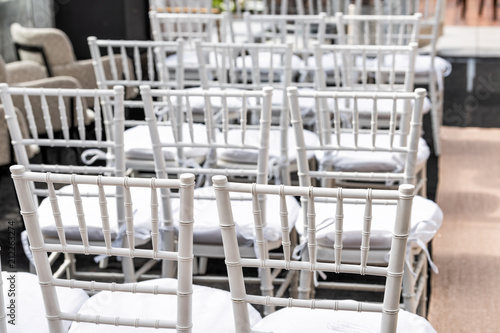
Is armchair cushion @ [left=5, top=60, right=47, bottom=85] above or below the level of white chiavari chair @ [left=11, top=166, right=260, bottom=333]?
below

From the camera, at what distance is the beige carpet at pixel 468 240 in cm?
257

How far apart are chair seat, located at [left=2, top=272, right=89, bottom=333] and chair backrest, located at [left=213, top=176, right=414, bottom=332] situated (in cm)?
51

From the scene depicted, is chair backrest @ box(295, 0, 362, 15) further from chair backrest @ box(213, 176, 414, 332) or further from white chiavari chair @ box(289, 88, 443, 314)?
chair backrest @ box(213, 176, 414, 332)

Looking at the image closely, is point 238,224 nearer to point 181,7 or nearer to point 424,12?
point 181,7

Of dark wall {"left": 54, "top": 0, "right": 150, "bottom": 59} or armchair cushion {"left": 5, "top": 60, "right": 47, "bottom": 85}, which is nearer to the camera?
armchair cushion {"left": 5, "top": 60, "right": 47, "bottom": 85}

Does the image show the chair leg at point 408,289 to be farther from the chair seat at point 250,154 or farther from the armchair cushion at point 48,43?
the armchair cushion at point 48,43

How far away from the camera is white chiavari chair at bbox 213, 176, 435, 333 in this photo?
4.34 ft

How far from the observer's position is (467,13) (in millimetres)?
8398

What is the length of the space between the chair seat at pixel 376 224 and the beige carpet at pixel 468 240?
0.47 metres

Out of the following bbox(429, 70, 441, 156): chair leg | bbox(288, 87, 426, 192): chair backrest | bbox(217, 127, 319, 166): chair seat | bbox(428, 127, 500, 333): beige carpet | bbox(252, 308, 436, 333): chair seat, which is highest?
bbox(288, 87, 426, 192): chair backrest

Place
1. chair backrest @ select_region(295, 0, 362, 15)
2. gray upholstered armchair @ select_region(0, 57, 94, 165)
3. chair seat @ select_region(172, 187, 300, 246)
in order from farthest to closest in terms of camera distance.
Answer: chair backrest @ select_region(295, 0, 362, 15) < gray upholstered armchair @ select_region(0, 57, 94, 165) < chair seat @ select_region(172, 187, 300, 246)

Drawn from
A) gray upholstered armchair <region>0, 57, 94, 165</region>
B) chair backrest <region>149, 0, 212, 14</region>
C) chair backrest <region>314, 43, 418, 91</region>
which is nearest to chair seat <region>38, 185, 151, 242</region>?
chair backrest <region>314, 43, 418, 91</region>

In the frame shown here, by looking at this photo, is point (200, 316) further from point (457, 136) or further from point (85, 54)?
point (85, 54)

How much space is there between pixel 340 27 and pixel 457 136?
4.37ft
